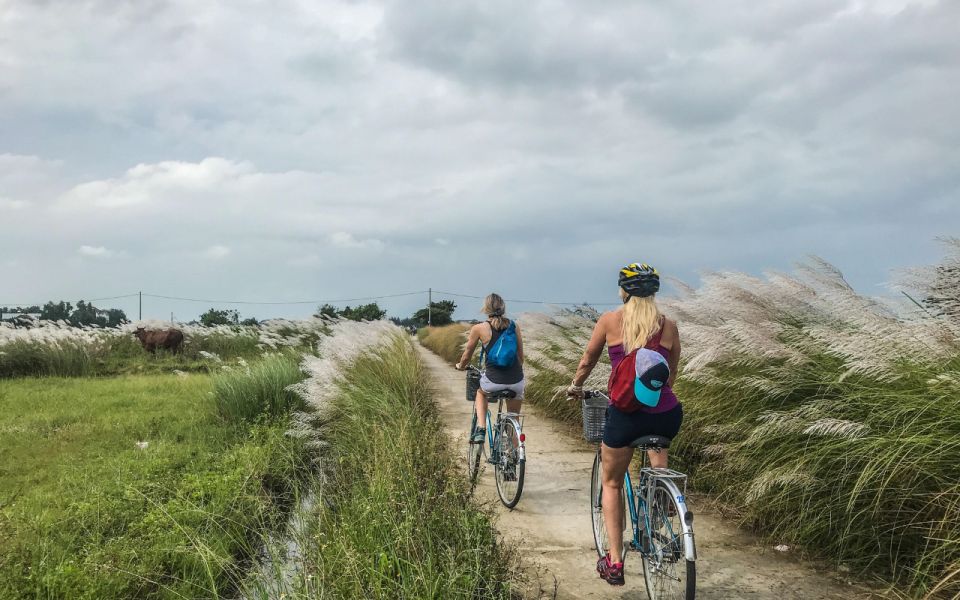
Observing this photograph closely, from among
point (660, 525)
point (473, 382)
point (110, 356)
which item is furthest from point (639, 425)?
point (110, 356)

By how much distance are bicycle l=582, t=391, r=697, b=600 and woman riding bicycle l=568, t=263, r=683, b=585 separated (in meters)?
0.08

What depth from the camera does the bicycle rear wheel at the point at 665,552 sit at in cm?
358

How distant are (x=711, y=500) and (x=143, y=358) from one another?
17.3 metres

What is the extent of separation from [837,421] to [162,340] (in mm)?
19276

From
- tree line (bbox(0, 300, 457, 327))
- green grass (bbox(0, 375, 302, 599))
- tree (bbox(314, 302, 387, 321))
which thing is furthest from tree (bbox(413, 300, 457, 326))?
green grass (bbox(0, 375, 302, 599))

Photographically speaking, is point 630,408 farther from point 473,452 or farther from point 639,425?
point 473,452

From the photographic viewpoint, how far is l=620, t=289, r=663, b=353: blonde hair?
3750 millimetres

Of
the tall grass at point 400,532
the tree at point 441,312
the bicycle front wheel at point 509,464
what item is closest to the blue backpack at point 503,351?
the bicycle front wheel at point 509,464

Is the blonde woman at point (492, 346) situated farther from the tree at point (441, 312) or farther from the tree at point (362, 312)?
the tree at point (441, 312)

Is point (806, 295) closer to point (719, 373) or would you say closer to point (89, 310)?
point (719, 373)

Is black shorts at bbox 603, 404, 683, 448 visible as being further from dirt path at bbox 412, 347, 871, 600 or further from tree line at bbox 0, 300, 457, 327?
tree line at bbox 0, 300, 457, 327

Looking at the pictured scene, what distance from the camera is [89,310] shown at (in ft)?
158

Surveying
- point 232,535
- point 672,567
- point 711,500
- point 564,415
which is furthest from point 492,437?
point 564,415

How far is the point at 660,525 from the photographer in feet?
12.3
